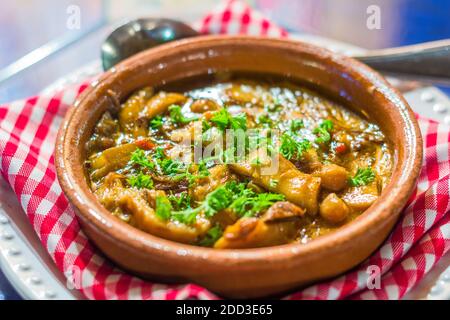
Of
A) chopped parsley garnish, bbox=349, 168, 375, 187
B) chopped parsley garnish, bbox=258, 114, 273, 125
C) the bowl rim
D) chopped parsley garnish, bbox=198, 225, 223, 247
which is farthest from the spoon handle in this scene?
chopped parsley garnish, bbox=198, 225, 223, 247

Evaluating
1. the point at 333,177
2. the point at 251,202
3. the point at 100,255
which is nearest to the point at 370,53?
the point at 333,177

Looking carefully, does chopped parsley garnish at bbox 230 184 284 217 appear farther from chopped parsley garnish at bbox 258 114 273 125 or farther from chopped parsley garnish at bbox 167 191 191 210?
chopped parsley garnish at bbox 258 114 273 125

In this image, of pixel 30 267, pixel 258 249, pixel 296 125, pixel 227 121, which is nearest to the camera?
pixel 258 249

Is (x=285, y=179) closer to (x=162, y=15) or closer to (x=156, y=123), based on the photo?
(x=156, y=123)

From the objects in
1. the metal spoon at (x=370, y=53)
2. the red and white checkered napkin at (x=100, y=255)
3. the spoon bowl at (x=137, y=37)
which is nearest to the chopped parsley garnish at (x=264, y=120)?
the red and white checkered napkin at (x=100, y=255)
